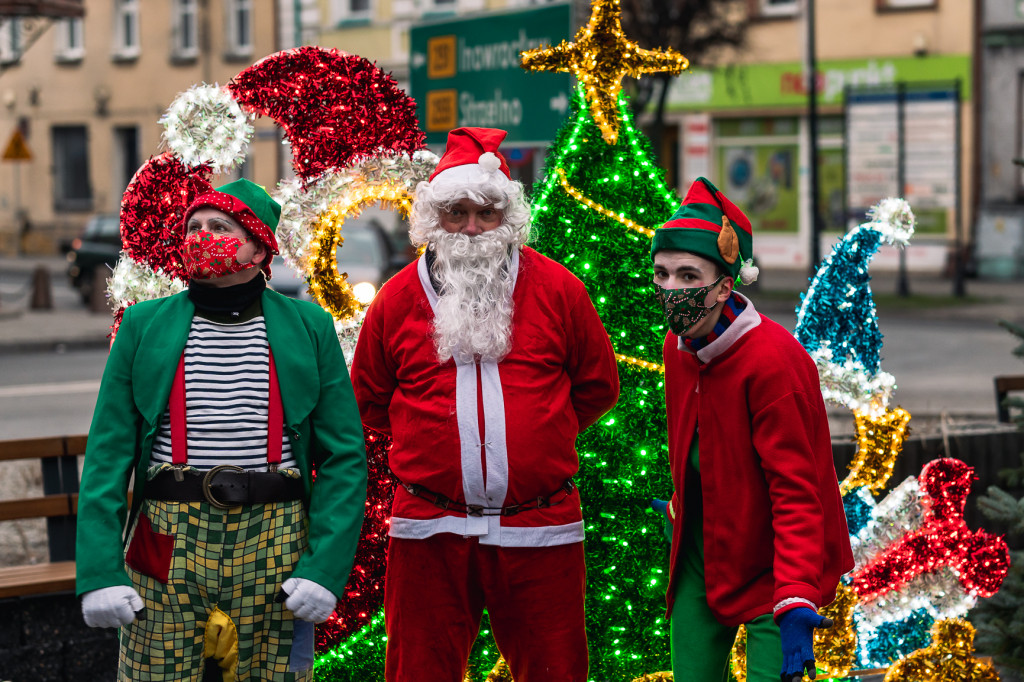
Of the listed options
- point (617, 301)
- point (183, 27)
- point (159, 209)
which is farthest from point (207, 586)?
point (183, 27)

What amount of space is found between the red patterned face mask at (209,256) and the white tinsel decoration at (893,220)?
2.25 meters

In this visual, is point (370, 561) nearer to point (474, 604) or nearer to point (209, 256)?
point (474, 604)

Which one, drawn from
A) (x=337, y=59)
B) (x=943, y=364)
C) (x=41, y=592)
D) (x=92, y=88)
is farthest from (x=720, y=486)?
(x=92, y=88)

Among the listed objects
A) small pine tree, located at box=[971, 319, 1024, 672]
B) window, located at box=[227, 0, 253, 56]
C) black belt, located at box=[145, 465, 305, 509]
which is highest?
window, located at box=[227, 0, 253, 56]

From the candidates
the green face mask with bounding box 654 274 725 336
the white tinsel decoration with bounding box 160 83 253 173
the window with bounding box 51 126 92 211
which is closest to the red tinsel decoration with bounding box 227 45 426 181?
the white tinsel decoration with bounding box 160 83 253 173

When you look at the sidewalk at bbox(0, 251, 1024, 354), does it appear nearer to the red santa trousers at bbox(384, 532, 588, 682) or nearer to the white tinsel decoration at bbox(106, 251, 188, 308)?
the white tinsel decoration at bbox(106, 251, 188, 308)

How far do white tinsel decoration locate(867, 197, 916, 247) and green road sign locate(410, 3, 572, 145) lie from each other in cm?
349

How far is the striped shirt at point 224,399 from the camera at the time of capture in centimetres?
305

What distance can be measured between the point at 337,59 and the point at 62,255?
110 feet

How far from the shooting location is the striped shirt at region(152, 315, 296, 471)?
120 inches

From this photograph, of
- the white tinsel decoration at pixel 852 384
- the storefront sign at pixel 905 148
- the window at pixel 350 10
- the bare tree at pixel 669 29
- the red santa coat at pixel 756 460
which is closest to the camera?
the red santa coat at pixel 756 460

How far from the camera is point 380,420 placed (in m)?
3.56

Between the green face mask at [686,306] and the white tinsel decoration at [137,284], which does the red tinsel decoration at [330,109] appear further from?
the green face mask at [686,306]

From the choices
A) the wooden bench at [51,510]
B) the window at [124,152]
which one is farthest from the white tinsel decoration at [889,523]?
the window at [124,152]
